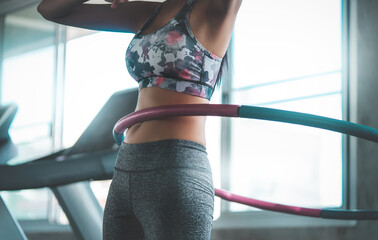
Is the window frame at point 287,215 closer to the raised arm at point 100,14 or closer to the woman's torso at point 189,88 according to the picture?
the raised arm at point 100,14

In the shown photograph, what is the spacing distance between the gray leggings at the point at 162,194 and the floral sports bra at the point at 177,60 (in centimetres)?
15

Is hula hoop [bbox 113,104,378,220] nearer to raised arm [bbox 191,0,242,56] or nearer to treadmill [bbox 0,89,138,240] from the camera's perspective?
raised arm [bbox 191,0,242,56]

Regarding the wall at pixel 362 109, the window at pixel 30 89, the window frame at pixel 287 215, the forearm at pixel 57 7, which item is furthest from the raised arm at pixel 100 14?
the window at pixel 30 89

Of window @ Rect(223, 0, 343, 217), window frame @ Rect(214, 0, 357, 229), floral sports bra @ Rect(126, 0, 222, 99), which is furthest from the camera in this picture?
window @ Rect(223, 0, 343, 217)

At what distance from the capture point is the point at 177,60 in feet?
3.74

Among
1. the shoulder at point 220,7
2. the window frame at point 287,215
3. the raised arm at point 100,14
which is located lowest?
the window frame at point 287,215

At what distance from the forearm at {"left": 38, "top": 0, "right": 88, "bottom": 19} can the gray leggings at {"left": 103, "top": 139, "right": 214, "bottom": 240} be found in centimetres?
53

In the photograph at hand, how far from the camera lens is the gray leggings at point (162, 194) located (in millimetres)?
1045

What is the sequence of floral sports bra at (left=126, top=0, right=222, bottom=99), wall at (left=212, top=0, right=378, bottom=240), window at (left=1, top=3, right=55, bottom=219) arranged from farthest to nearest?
window at (left=1, top=3, right=55, bottom=219) < wall at (left=212, top=0, right=378, bottom=240) < floral sports bra at (left=126, top=0, right=222, bottom=99)

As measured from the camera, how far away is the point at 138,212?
110 cm

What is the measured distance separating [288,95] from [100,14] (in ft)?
7.33

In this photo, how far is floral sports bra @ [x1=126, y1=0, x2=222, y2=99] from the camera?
1146mm

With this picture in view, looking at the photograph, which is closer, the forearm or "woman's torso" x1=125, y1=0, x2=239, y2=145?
"woman's torso" x1=125, y1=0, x2=239, y2=145

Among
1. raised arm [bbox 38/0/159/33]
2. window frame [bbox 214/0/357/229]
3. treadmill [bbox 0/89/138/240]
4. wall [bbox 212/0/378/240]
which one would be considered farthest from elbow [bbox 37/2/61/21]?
wall [bbox 212/0/378/240]
